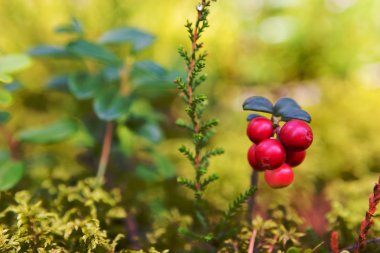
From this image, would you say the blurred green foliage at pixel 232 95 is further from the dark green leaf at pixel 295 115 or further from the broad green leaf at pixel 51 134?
the dark green leaf at pixel 295 115

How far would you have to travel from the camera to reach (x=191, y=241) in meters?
1.14

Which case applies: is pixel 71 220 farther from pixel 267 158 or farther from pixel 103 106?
pixel 267 158

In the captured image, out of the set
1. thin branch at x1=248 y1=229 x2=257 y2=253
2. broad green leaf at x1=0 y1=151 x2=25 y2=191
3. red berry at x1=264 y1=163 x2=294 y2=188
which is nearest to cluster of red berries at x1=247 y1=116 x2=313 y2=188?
red berry at x1=264 y1=163 x2=294 y2=188

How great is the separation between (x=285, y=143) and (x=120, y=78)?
809 mm

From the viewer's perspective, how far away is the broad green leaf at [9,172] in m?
1.12

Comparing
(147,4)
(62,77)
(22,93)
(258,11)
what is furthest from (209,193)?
(258,11)

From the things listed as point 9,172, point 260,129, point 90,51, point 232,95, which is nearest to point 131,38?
point 90,51

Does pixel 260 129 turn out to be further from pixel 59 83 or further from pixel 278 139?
pixel 59 83

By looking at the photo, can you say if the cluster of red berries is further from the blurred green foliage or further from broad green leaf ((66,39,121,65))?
broad green leaf ((66,39,121,65))

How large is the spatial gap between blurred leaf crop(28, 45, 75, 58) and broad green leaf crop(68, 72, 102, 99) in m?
0.08

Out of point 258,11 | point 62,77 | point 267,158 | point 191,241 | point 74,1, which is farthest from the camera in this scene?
point 258,11

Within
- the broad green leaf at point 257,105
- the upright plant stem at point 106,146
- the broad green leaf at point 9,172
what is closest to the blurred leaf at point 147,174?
the upright plant stem at point 106,146

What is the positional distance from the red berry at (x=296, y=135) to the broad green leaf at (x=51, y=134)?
730 mm

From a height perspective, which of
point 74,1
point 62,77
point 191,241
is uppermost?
point 74,1
